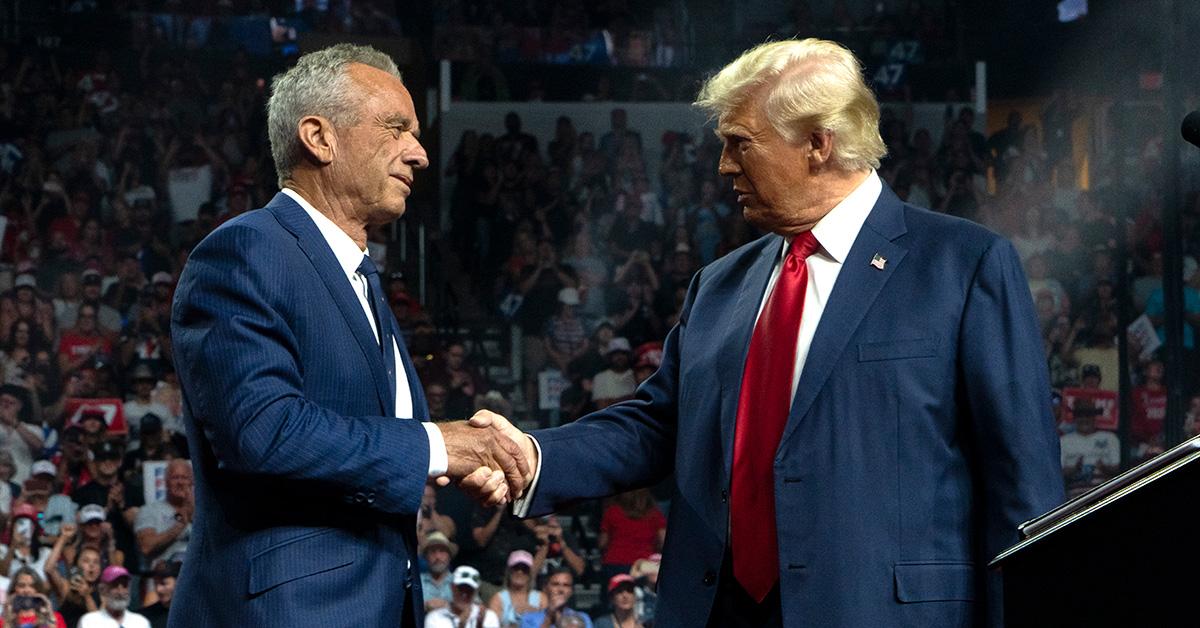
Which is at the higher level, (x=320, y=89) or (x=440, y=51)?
(x=440, y=51)

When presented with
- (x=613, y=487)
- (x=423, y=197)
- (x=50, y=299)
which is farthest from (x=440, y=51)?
(x=613, y=487)

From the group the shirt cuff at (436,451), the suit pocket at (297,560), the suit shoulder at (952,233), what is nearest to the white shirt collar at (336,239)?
the shirt cuff at (436,451)

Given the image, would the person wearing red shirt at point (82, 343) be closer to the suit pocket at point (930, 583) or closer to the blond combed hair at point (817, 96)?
the blond combed hair at point (817, 96)

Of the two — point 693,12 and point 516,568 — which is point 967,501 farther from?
point 693,12

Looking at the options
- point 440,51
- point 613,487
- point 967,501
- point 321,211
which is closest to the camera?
point 967,501

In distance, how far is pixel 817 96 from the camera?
2.31m

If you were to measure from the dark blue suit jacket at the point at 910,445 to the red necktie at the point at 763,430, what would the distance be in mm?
30

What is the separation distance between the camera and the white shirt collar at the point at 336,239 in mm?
2279

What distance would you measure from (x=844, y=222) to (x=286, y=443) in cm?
91

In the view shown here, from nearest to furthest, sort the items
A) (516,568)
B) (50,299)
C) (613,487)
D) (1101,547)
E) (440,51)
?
(1101,547), (613,487), (516,568), (50,299), (440,51)

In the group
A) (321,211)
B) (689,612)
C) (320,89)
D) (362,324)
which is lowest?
(689,612)

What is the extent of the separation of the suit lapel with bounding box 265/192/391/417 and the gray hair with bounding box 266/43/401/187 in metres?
0.14

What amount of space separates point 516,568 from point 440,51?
5.26 metres

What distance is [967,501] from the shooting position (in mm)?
2129
